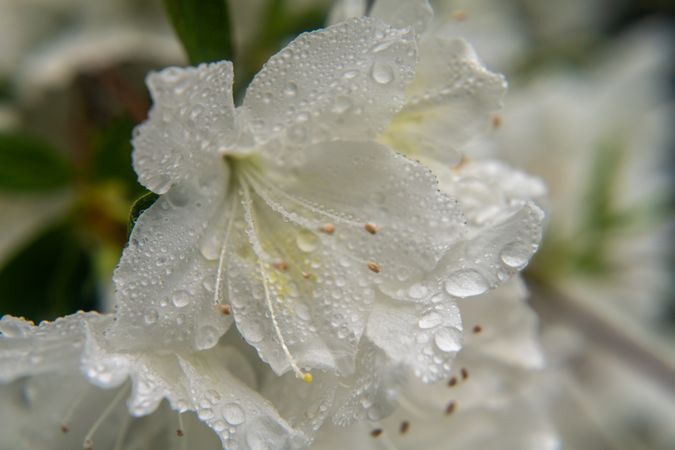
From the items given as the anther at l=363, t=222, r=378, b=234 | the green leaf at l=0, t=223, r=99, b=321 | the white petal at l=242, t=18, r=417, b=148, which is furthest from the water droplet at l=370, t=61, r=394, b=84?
the green leaf at l=0, t=223, r=99, b=321

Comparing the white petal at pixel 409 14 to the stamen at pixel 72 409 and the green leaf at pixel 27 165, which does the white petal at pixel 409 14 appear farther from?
the green leaf at pixel 27 165

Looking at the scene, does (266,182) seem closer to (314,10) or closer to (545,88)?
(314,10)

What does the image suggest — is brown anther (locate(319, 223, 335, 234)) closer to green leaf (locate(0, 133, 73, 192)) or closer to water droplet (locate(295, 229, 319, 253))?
water droplet (locate(295, 229, 319, 253))

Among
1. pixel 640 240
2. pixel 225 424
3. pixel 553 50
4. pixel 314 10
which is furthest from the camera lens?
pixel 553 50

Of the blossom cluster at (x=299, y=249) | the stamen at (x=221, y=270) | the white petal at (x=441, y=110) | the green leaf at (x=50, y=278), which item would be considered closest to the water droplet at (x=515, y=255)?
the blossom cluster at (x=299, y=249)

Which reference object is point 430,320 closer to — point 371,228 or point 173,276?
point 371,228

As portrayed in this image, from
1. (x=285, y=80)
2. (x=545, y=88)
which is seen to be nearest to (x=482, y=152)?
(x=285, y=80)
